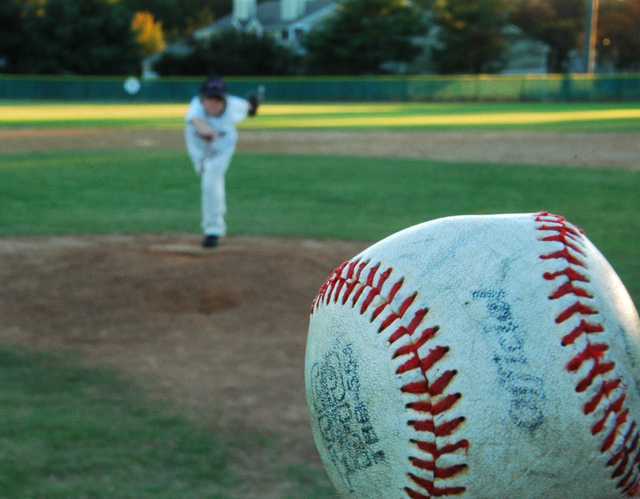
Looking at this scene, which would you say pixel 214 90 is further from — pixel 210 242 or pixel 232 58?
pixel 232 58

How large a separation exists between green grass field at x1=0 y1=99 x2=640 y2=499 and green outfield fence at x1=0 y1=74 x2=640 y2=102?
26816mm

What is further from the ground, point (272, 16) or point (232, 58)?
point (272, 16)

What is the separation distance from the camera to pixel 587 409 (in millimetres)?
1655

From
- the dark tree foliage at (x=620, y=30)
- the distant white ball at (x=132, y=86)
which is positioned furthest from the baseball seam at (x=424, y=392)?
the dark tree foliage at (x=620, y=30)

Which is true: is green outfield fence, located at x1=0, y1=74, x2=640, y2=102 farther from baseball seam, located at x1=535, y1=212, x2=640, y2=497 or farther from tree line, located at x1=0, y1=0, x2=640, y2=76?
baseball seam, located at x1=535, y1=212, x2=640, y2=497

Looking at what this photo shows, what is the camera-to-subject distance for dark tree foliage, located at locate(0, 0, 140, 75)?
47.8 m

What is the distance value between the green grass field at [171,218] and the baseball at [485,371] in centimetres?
89

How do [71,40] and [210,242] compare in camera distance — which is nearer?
[210,242]

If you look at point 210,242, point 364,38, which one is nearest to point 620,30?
point 364,38

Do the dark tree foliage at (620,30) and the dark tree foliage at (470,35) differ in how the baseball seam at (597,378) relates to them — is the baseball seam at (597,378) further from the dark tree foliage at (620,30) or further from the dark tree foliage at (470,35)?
the dark tree foliage at (620,30)

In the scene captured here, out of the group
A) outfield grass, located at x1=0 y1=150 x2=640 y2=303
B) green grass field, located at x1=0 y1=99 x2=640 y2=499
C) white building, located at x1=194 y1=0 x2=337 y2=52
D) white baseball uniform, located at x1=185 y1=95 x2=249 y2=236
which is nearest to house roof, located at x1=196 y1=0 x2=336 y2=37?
white building, located at x1=194 y1=0 x2=337 y2=52

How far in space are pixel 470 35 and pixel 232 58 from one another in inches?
645

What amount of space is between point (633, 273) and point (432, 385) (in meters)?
4.45

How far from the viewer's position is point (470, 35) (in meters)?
48.9
